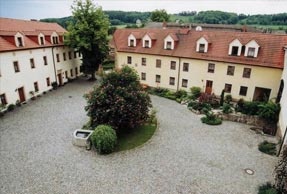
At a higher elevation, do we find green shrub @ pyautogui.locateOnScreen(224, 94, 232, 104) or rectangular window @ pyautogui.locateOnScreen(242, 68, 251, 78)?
rectangular window @ pyautogui.locateOnScreen(242, 68, 251, 78)

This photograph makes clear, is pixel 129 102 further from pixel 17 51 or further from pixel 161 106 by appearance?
pixel 17 51

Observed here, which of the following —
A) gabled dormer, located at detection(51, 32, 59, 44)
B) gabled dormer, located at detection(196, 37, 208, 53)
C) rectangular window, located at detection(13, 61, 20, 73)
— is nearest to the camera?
rectangular window, located at detection(13, 61, 20, 73)

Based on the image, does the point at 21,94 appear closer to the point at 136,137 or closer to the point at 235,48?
the point at 136,137

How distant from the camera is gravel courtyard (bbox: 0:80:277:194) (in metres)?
12.6

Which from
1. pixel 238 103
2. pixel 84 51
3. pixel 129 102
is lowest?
pixel 238 103

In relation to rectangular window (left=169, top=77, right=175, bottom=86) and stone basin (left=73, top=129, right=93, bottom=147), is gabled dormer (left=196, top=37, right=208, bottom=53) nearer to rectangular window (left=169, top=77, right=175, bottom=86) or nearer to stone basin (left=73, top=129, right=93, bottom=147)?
rectangular window (left=169, top=77, right=175, bottom=86)

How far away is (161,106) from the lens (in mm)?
25547

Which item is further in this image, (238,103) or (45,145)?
(238,103)

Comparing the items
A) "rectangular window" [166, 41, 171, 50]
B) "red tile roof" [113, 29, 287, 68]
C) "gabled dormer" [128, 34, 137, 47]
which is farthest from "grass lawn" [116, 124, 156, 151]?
"gabled dormer" [128, 34, 137, 47]

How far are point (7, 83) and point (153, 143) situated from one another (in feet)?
58.3

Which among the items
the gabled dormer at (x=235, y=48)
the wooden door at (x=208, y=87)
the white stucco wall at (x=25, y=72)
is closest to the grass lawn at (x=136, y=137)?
the wooden door at (x=208, y=87)

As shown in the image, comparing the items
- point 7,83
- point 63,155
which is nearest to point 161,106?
point 63,155

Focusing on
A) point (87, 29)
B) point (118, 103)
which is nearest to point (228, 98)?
point (118, 103)

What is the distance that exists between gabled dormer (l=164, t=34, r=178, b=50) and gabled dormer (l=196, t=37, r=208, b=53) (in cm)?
364
